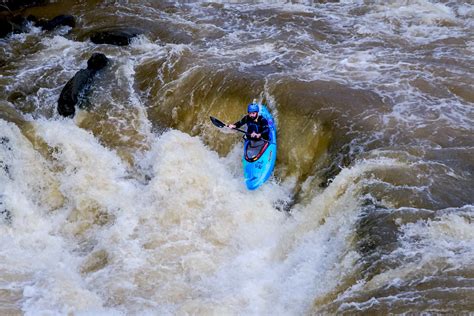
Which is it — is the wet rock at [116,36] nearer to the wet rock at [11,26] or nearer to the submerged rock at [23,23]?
the submerged rock at [23,23]

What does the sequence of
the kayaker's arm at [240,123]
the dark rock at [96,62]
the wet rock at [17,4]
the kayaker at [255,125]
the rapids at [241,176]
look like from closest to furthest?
the rapids at [241,176]
the kayaker at [255,125]
the kayaker's arm at [240,123]
the dark rock at [96,62]
the wet rock at [17,4]

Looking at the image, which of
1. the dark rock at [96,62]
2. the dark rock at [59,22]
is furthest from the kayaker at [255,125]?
the dark rock at [59,22]

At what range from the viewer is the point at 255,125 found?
774cm

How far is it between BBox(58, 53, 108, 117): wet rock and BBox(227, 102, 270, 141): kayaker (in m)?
3.62

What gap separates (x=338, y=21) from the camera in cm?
1173

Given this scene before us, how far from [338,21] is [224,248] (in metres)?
7.22

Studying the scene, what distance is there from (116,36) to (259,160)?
5.85m

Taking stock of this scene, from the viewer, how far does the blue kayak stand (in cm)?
747

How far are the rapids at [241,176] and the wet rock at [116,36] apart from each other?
21 centimetres

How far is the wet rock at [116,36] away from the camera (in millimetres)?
11469

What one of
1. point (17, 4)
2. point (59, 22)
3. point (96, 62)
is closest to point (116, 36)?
point (96, 62)

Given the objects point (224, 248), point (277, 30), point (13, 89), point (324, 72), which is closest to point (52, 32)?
point (13, 89)

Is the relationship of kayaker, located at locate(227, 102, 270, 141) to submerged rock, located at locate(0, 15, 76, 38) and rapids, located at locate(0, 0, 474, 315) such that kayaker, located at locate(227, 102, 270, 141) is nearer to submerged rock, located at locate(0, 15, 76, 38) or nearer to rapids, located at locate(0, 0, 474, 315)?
rapids, located at locate(0, 0, 474, 315)

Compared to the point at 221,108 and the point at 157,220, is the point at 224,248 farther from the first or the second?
the point at 221,108
